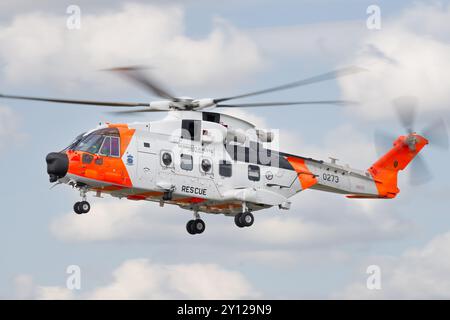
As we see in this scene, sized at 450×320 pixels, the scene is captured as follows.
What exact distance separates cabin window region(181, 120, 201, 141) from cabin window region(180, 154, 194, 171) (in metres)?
0.83

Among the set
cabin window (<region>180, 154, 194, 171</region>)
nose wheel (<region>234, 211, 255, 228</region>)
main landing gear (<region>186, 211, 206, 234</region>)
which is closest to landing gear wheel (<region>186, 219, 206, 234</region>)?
main landing gear (<region>186, 211, 206, 234</region>)

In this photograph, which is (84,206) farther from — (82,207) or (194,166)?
(194,166)

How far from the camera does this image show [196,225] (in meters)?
43.9

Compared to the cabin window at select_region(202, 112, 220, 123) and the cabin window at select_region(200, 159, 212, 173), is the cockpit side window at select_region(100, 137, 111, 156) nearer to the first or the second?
the cabin window at select_region(200, 159, 212, 173)

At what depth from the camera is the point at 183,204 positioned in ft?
141

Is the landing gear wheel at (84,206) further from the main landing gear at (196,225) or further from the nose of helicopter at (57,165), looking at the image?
the main landing gear at (196,225)

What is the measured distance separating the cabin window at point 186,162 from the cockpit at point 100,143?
2.75 meters

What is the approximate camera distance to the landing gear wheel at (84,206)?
38.8 m

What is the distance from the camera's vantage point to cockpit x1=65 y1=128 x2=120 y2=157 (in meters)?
39.3

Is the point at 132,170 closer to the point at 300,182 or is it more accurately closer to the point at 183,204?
the point at 183,204

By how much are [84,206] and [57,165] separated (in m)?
1.90

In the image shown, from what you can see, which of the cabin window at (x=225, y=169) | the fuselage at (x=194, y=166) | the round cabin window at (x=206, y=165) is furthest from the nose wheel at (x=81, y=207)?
the cabin window at (x=225, y=169)

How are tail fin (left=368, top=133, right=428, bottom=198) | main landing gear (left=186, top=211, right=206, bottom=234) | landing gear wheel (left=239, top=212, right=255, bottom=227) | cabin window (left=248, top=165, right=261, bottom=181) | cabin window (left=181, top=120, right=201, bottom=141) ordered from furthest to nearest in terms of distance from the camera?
1. tail fin (left=368, top=133, right=428, bottom=198)
2. main landing gear (left=186, top=211, right=206, bottom=234)
3. cabin window (left=248, top=165, right=261, bottom=181)
4. landing gear wheel (left=239, top=212, right=255, bottom=227)
5. cabin window (left=181, top=120, right=201, bottom=141)

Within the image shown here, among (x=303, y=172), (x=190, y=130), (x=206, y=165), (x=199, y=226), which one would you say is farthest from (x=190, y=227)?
(x=303, y=172)
